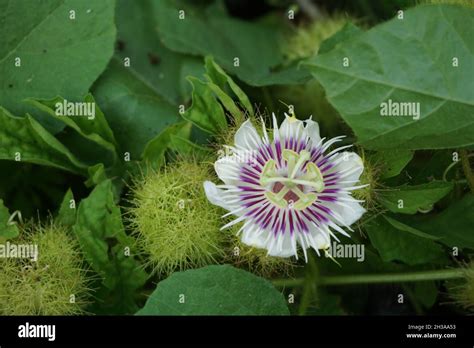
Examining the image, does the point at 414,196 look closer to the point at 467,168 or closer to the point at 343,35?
the point at 467,168

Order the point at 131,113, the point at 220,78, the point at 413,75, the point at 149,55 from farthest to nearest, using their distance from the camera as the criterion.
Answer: the point at 149,55, the point at 131,113, the point at 220,78, the point at 413,75

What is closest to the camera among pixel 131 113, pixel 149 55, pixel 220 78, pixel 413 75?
pixel 413 75

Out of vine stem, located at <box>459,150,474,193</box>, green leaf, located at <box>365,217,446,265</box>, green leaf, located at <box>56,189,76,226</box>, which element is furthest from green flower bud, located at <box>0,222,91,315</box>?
vine stem, located at <box>459,150,474,193</box>

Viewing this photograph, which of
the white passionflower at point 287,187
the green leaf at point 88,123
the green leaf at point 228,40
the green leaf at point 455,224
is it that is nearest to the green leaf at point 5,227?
the green leaf at point 88,123

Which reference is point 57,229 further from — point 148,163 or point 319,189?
point 319,189

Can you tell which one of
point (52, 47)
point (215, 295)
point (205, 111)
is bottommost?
point (215, 295)

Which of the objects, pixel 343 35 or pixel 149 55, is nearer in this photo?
pixel 343 35

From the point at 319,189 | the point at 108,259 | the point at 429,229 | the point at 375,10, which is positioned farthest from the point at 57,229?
the point at 375,10

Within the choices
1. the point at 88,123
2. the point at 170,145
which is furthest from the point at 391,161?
the point at 88,123
